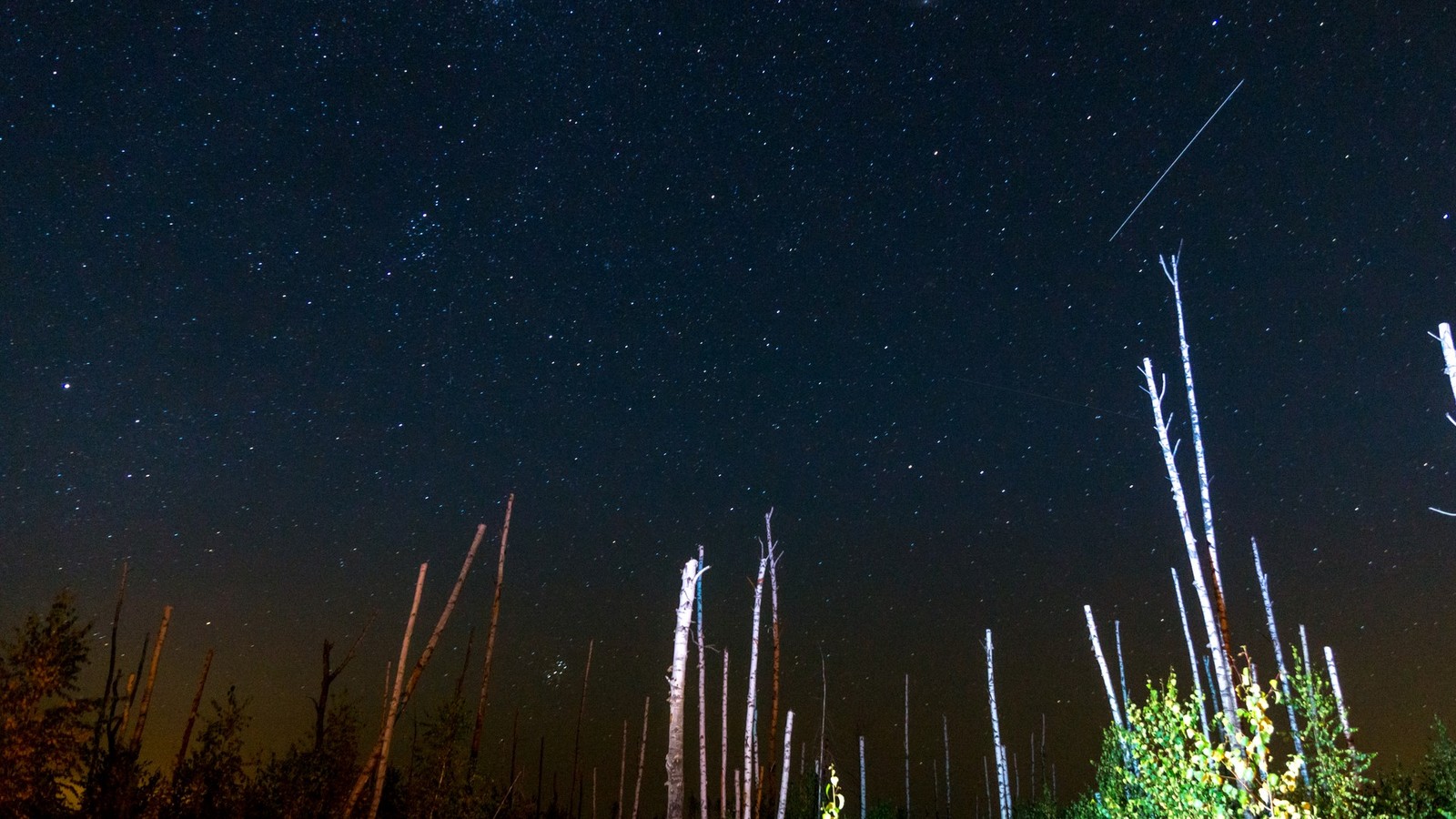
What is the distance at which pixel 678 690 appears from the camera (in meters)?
13.3

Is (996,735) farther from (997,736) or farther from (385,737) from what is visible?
(385,737)

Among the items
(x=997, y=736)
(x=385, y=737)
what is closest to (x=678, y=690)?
(x=385, y=737)

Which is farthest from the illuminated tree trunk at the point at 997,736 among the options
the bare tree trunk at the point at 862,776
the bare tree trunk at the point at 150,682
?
the bare tree trunk at the point at 150,682

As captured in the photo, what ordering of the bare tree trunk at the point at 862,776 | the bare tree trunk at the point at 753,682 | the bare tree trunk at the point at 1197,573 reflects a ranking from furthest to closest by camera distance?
the bare tree trunk at the point at 862,776 → the bare tree trunk at the point at 753,682 → the bare tree trunk at the point at 1197,573

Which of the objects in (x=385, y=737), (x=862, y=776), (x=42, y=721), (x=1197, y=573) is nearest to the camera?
(x=1197, y=573)

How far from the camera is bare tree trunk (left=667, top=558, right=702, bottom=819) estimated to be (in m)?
12.8

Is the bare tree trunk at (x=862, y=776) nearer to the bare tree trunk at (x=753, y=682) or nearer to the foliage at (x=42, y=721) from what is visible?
the bare tree trunk at (x=753, y=682)

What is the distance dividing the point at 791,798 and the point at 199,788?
3350cm

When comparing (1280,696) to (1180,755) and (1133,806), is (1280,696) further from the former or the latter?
(1133,806)

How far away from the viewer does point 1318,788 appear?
14.8 meters

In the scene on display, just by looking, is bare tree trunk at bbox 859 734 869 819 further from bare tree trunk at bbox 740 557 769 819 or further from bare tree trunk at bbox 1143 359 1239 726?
bare tree trunk at bbox 1143 359 1239 726

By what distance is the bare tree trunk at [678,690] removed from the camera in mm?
12773

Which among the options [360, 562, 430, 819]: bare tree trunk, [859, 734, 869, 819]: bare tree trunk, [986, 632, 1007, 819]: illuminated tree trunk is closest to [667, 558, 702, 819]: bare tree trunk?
[360, 562, 430, 819]: bare tree trunk

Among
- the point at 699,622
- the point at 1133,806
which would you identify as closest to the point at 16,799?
the point at 699,622
